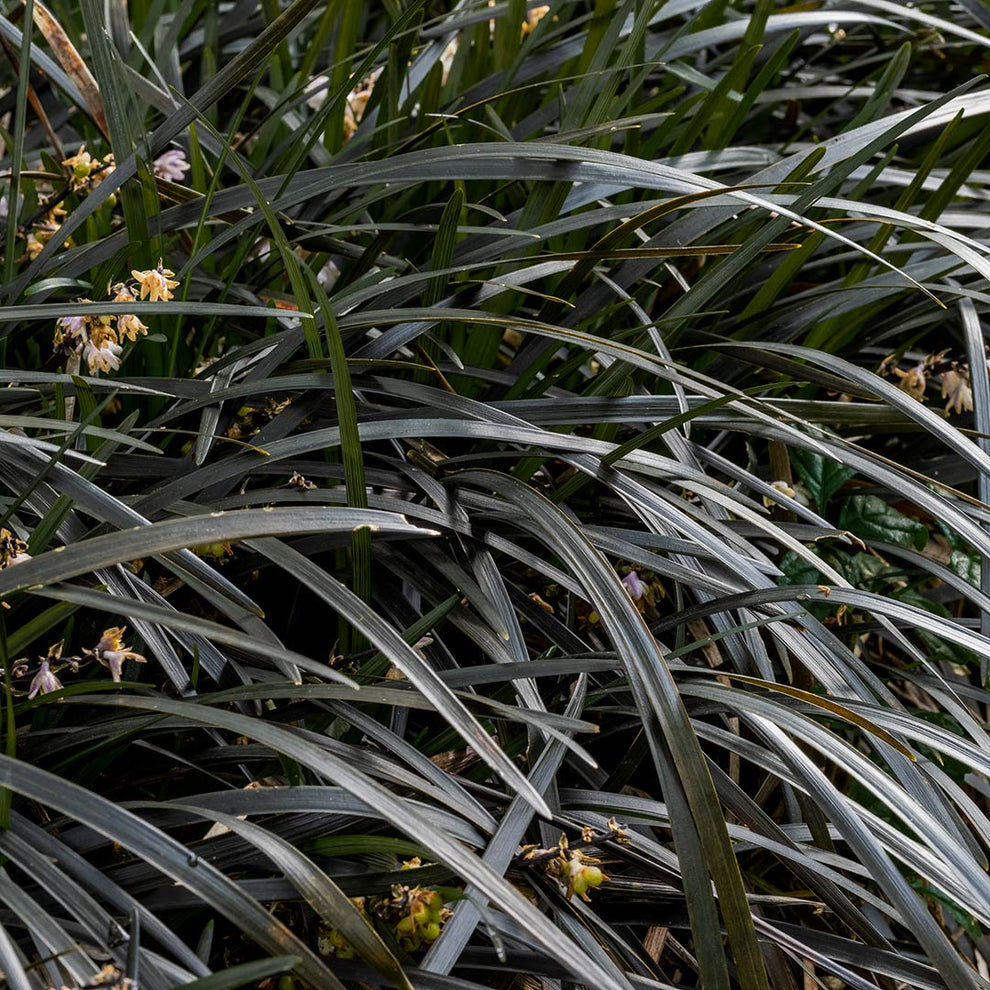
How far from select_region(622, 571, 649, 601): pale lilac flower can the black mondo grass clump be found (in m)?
0.02

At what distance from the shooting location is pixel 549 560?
53.4 inches

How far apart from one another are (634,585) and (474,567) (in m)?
0.24

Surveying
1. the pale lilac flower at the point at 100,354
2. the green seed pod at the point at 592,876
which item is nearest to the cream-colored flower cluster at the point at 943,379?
the green seed pod at the point at 592,876

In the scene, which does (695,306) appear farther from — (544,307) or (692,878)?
(692,878)

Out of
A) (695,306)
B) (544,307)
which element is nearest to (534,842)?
(695,306)

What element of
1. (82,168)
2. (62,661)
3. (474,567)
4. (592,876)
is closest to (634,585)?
(474,567)

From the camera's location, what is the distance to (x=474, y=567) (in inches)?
47.1

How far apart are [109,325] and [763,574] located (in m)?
0.84

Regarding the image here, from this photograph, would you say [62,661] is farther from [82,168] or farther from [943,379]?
[943,379]

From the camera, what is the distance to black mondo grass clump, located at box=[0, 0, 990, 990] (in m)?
0.87

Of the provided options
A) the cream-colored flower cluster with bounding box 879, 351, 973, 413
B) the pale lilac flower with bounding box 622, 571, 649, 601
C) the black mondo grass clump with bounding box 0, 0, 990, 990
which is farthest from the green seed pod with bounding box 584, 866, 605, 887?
the cream-colored flower cluster with bounding box 879, 351, 973, 413

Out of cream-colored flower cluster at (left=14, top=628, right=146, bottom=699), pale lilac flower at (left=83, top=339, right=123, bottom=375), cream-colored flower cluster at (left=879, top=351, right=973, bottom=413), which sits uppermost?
pale lilac flower at (left=83, top=339, right=123, bottom=375)

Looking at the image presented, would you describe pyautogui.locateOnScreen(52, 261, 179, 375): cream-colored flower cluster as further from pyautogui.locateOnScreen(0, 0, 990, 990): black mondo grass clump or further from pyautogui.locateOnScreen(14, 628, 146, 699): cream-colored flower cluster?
pyautogui.locateOnScreen(14, 628, 146, 699): cream-colored flower cluster

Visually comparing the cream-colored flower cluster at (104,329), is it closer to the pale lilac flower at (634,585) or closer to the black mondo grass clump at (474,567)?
the black mondo grass clump at (474,567)
